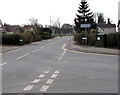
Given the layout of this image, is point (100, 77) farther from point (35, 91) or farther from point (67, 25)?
point (67, 25)

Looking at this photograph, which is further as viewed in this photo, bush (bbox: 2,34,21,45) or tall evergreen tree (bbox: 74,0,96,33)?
tall evergreen tree (bbox: 74,0,96,33)

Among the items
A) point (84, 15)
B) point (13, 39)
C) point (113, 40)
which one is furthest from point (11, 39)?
point (84, 15)

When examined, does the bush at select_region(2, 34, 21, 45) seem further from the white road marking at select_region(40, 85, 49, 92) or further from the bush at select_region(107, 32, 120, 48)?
the white road marking at select_region(40, 85, 49, 92)

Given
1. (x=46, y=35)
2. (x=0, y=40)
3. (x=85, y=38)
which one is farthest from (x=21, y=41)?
(x=46, y=35)

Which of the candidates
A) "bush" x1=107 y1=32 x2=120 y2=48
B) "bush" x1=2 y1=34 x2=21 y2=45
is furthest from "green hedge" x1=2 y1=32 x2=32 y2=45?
"bush" x1=107 y1=32 x2=120 y2=48

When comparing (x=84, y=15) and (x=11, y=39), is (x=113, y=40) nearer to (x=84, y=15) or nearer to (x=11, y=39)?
(x=11, y=39)

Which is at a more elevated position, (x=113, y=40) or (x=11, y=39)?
(x=113, y=40)

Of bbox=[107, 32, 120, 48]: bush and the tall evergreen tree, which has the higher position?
the tall evergreen tree

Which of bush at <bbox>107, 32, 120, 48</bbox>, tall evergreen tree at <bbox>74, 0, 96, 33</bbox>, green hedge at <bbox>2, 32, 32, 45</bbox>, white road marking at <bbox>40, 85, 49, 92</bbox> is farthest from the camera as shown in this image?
tall evergreen tree at <bbox>74, 0, 96, 33</bbox>

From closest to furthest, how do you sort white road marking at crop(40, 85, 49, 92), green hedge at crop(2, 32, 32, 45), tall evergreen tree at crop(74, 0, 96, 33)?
white road marking at crop(40, 85, 49, 92) → green hedge at crop(2, 32, 32, 45) → tall evergreen tree at crop(74, 0, 96, 33)

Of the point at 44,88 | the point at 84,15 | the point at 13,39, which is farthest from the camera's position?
the point at 84,15

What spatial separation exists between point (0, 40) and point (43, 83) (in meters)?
34.1

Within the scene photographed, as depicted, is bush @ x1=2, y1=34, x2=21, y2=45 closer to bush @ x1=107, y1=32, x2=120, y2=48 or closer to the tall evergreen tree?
bush @ x1=107, y1=32, x2=120, y2=48

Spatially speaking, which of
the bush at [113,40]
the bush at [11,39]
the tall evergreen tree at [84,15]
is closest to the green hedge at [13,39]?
the bush at [11,39]
